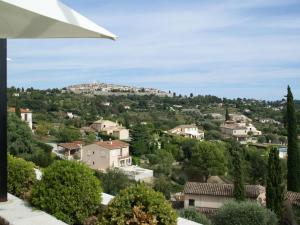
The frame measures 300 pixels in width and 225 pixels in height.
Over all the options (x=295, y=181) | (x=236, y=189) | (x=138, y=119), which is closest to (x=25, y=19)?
(x=236, y=189)

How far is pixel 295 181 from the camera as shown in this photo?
86.3 feet

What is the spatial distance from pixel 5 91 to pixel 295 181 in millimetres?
24081

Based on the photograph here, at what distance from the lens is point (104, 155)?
50.5 metres

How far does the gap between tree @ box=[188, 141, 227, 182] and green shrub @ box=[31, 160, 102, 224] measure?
3588 centimetres

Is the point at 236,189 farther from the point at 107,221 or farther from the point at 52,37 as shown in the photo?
the point at 52,37

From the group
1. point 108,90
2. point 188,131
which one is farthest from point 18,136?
point 108,90

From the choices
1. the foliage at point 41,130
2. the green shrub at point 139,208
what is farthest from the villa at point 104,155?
the green shrub at point 139,208

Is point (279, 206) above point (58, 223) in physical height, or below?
below

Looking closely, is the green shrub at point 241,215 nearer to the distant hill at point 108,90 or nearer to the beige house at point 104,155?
the beige house at point 104,155

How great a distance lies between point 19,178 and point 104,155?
148 feet

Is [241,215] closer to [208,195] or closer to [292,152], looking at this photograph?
[208,195]

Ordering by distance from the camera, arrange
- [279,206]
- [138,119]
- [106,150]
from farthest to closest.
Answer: [138,119], [106,150], [279,206]

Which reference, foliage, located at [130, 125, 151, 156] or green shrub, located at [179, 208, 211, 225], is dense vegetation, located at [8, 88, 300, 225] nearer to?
green shrub, located at [179, 208, 211, 225]

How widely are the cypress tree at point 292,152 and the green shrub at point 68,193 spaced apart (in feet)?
77.9
